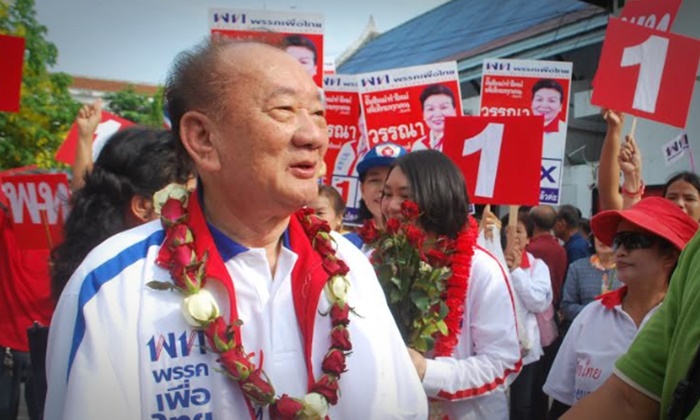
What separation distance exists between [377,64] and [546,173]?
15573 mm

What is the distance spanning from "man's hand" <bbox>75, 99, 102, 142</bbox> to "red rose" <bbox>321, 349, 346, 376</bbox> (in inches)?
111

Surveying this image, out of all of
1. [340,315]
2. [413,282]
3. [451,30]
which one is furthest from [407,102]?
[451,30]

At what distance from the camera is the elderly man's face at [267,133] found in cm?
161

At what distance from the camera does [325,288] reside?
5.71ft

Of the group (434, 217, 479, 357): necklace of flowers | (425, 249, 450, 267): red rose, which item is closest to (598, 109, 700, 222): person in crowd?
(434, 217, 479, 357): necklace of flowers

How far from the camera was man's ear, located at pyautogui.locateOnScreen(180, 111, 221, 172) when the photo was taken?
5.51 ft

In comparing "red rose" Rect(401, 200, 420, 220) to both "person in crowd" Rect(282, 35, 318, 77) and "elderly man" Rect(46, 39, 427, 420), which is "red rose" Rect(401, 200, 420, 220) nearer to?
"elderly man" Rect(46, 39, 427, 420)

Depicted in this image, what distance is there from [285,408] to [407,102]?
14.8ft

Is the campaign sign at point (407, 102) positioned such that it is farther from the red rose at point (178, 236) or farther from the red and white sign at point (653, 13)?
the red rose at point (178, 236)

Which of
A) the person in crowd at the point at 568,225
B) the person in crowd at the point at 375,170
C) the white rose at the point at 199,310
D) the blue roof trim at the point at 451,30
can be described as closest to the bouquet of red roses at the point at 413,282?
the white rose at the point at 199,310

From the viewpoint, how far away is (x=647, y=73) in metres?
4.29

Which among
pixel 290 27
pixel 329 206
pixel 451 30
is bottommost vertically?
pixel 329 206

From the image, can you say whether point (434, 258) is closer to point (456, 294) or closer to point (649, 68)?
point (456, 294)

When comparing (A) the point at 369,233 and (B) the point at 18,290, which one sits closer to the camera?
(A) the point at 369,233
